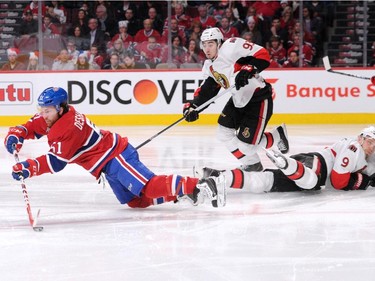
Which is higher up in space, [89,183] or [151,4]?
[151,4]

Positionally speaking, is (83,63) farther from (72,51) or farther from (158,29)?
(158,29)

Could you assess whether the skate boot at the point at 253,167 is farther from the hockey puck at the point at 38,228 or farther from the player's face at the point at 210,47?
the hockey puck at the point at 38,228

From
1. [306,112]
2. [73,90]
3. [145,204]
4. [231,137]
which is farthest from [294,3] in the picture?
[145,204]

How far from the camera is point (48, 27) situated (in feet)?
29.2

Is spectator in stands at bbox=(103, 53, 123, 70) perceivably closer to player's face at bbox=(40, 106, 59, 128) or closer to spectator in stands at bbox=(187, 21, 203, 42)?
spectator in stands at bbox=(187, 21, 203, 42)

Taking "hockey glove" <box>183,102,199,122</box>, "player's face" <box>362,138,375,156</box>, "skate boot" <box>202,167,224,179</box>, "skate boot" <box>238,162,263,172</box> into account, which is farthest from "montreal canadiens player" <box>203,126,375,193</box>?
"hockey glove" <box>183,102,199,122</box>

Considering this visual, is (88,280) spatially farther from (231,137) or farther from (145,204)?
(231,137)

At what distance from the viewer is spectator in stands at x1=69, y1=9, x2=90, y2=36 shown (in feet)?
29.6

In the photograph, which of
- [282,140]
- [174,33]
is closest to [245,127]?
[282,140]

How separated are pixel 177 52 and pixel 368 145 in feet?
15.6

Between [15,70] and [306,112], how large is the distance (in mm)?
3173

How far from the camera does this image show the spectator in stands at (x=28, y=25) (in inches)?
349

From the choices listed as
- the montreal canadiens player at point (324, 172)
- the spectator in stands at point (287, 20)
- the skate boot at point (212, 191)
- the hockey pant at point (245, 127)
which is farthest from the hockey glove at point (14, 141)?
the spectator in stands at point (287, 20)

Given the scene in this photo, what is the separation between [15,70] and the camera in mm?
8617
